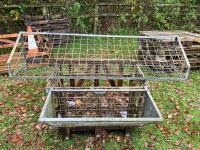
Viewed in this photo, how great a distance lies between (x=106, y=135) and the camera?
439 cm

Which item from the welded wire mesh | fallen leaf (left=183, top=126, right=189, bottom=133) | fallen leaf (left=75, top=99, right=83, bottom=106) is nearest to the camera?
the welded wire mesh

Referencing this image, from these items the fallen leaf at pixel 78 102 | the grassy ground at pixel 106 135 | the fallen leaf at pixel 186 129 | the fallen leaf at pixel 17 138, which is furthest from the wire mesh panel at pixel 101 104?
the fallen leaf at pixel 186 129

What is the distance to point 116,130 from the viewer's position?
446 centimetres

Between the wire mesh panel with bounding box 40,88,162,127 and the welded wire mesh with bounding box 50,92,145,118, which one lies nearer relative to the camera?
the wire mesh panel with bounding box 40,88,162,127

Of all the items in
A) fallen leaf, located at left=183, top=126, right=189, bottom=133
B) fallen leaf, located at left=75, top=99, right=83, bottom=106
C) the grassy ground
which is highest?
fallen leaf, located at left=75, top=99, right=83, bottom=106

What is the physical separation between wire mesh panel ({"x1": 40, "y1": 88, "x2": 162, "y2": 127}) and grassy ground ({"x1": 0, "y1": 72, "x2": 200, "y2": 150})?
1.26 ft

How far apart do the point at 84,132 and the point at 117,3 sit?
566 cm

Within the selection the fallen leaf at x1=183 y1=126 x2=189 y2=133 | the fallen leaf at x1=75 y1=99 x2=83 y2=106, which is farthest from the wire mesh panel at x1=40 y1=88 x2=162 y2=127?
the fallen leaf at x1=183 y1=126 x2=189 y2=133

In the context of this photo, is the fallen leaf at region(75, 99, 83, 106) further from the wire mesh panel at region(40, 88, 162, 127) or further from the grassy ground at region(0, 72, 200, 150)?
the grassy ground at region(0, 72, 200, 150)

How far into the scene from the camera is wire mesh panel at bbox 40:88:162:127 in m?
4.27

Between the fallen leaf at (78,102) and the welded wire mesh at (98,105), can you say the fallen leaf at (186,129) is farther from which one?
the fallen leaf at (78,102)

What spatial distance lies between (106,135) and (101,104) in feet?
2.00

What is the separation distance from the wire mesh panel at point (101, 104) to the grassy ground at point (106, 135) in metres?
0.38

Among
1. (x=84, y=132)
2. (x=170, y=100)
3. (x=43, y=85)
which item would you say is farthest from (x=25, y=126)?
(x=170, y=100)
